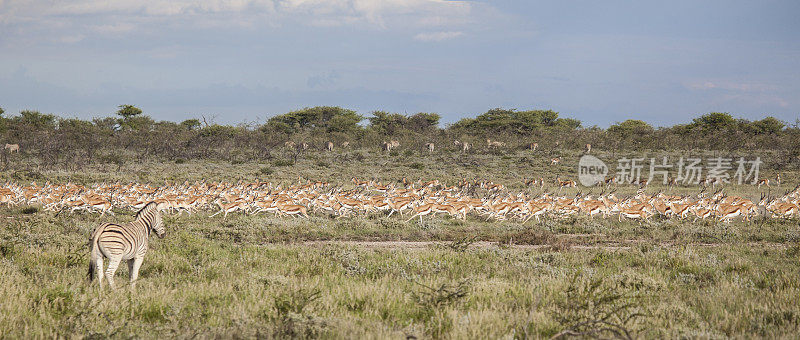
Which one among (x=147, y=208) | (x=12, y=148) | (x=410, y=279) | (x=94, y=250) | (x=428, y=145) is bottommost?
(x=410, y=279)

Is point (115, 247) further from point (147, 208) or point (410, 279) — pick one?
point (410, 279)

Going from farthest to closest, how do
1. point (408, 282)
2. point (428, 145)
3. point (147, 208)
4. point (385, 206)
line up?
point (428, 145)
point (385, 206)
point (147, 208)
point (408, 282)

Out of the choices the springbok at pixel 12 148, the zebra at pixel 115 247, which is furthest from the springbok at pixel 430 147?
the zebra at pixel 115 247

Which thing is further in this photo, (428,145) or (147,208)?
(428,145)

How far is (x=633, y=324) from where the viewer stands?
20.2 ft

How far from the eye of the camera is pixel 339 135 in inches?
2601

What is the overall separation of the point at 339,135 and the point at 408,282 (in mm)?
57951

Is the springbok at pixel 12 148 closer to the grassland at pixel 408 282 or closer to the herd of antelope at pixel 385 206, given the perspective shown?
the herd of antelope at pixel 385 206

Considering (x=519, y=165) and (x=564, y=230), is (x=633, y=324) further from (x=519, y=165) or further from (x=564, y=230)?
(x=519, y=165)

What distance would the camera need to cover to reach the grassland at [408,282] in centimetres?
604

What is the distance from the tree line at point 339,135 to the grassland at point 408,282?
104ft

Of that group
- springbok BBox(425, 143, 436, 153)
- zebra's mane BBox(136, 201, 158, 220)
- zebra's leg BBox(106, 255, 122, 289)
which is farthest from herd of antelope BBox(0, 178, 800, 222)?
springbok BBox(425, 143, 436, 153)

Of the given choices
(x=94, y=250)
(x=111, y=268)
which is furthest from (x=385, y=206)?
(x=94, y=250)

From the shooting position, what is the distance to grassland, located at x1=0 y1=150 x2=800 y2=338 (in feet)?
19.8
